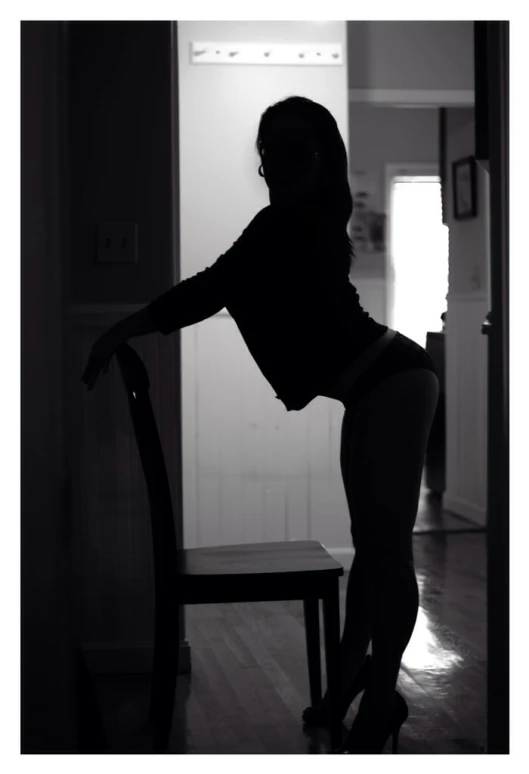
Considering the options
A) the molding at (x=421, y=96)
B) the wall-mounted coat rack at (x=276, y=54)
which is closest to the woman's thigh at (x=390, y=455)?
the wall-mounted coat rack at (x=276, y=54)

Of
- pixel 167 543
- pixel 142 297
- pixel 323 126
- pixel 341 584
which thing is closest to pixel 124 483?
pixel 142 297

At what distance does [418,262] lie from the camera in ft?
22.6

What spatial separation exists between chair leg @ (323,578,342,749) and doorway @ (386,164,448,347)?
5080 mm

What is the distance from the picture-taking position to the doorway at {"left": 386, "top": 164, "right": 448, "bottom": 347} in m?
6.73

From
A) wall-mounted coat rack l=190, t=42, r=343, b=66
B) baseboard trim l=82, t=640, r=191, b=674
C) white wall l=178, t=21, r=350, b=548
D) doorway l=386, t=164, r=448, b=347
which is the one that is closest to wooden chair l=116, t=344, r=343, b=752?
baseboard trim l=82, t=640, r=191, b=674

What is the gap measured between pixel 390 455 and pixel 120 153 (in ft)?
3.66

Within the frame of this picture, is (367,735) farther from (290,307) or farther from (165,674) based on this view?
(290,307)

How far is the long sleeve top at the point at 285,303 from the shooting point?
165 centimetres

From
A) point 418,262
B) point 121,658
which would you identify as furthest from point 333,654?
point 418,262

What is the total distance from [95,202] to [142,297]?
0.84 ft

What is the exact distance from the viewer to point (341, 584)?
11.3 feet

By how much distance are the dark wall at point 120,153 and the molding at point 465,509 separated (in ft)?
8.37

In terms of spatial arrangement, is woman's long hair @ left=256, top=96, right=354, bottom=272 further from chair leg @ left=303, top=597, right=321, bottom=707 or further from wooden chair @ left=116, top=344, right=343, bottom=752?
chair leg @ left=303, top=597, right=321, bottom=707
